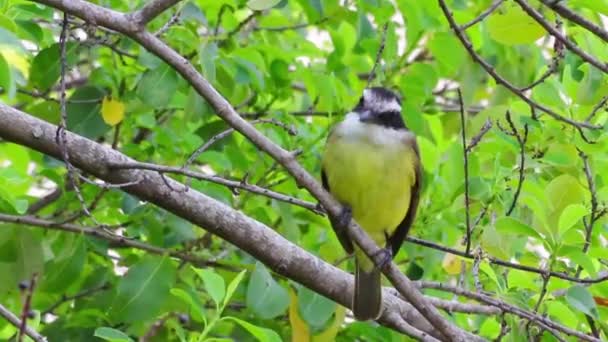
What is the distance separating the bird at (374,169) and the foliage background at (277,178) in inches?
3.8

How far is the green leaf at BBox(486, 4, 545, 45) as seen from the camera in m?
3.90

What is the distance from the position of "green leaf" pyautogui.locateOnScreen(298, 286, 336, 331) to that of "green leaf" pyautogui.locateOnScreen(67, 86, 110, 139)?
42.8 inches

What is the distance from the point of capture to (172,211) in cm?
Answer: 396

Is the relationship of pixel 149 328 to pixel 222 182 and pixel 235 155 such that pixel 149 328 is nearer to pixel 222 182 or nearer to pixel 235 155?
pixel 235 155

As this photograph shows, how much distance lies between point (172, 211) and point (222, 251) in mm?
1124

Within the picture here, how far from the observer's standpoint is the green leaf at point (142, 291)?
4.24 metres

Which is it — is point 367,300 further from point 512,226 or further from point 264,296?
point 512,226

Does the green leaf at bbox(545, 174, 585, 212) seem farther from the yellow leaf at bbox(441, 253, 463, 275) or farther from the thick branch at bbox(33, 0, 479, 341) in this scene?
the yellow leaf at bbox(441, 253, 463, 275)

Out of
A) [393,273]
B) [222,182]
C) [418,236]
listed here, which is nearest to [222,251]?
[418,236]

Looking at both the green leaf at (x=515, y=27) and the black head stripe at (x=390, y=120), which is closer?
the green leaf at (x=515, y=27)

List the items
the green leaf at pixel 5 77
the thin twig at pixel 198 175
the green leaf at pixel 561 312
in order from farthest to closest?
the green leaf at pixel 561 312 < the green leaf at pixel 5 77 < the thin twig at pixel 198 175

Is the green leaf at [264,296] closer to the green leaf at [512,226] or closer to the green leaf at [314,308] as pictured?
the green leaf at [314,308]

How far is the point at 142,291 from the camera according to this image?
4246 mm

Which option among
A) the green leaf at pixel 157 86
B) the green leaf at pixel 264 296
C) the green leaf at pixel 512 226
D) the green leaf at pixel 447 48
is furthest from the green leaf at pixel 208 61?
the green leaf at pixel 447 48
